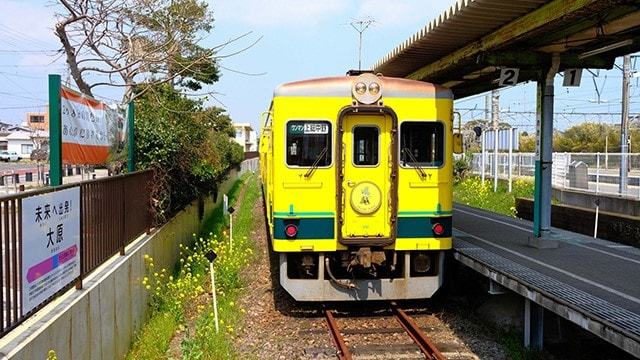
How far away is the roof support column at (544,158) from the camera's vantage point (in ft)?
29.6

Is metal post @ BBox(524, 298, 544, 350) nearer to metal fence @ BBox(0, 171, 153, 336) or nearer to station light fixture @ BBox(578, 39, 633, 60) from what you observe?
station light fixture @ BBox(578, 39, 633, 60)

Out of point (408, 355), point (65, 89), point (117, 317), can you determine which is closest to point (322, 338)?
point (408, 355)

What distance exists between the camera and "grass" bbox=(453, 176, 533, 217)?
2009cm

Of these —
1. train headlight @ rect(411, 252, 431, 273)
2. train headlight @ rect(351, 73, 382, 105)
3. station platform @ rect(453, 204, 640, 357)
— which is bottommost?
train headlight @ rect(411, 252, 431, 273)

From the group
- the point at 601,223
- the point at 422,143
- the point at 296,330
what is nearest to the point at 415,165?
the point at 422,143

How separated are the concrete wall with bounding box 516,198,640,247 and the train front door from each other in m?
6.60

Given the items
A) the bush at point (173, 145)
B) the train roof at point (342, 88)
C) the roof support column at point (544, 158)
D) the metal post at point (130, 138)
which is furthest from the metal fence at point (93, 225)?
the roof support column at point (544, 158)

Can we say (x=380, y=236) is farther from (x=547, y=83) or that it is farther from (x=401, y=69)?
(x=401, y=69)

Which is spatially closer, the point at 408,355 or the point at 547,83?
the point at 408,355

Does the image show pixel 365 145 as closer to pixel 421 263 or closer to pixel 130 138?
pixel 421 263

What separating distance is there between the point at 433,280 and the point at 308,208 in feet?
6.40

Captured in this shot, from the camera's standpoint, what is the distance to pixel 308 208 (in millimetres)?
7668

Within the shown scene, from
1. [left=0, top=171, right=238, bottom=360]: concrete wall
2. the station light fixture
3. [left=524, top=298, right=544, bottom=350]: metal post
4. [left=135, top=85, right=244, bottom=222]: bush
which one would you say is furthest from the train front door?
[left=135, top=85, right=244, bottom=222]: bush

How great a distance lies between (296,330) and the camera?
741cm
